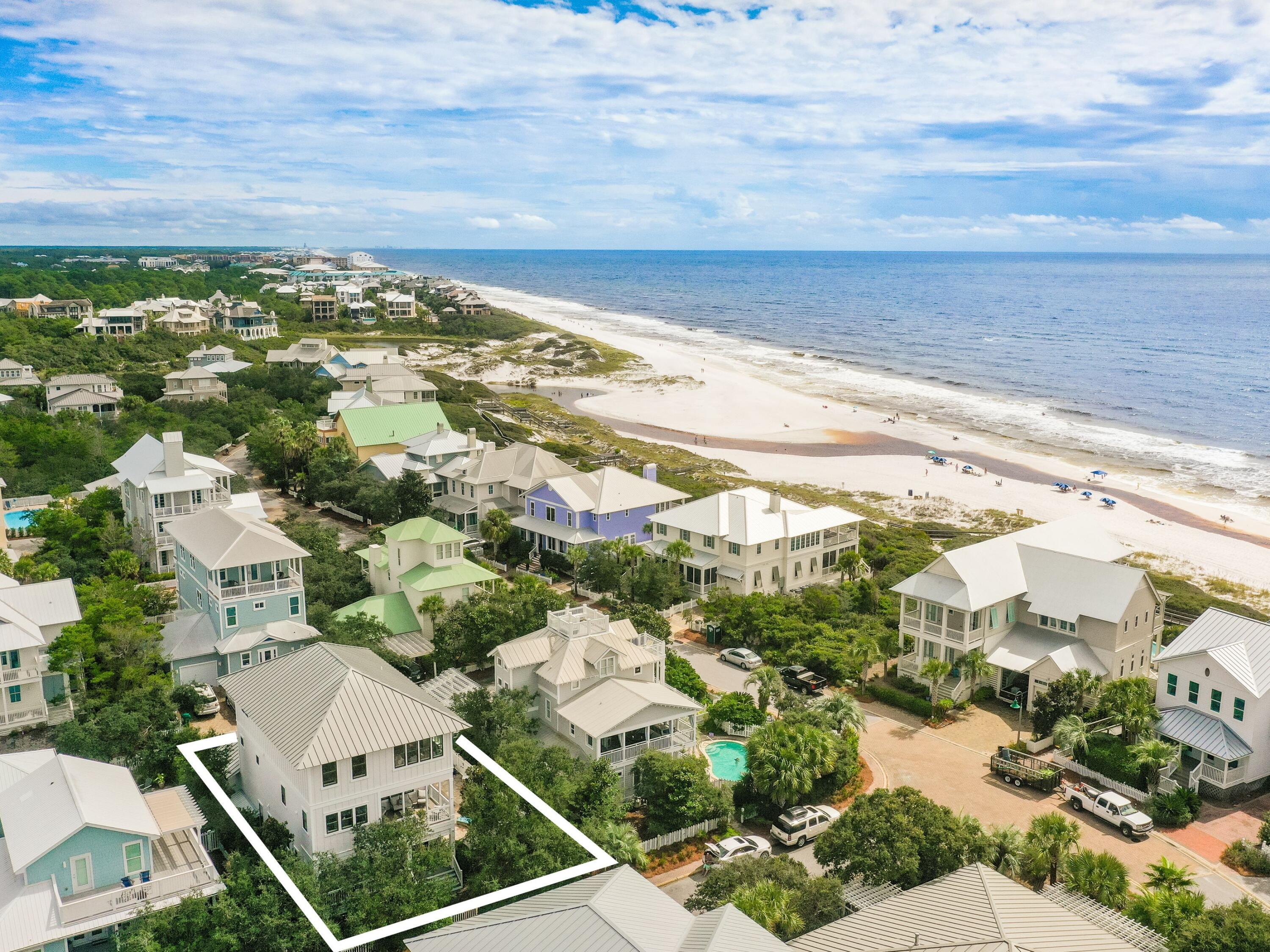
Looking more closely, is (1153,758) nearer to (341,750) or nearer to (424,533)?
Answer: (341,750)

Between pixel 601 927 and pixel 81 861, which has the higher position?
pixel 601 927

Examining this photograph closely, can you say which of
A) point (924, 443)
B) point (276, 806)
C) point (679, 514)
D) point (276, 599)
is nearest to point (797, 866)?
point (276, 806)

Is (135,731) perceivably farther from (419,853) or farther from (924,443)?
(924,443)

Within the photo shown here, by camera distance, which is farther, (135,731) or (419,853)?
(135,731)

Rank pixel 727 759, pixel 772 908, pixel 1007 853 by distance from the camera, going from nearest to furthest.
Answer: pixel 772 908 → pixel 1007 853 → pixel 727 759

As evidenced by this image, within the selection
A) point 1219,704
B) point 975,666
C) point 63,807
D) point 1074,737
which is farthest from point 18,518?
point 1219,704

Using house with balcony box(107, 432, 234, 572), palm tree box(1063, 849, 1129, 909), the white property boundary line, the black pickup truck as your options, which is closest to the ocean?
the black pickup truck

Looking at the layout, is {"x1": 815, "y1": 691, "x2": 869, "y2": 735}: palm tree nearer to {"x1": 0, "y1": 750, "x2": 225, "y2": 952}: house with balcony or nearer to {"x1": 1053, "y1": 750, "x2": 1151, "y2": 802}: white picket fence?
{"x1": 1053, "y1": 750, "x2": 1151, "y2": 802}: white picket fence
